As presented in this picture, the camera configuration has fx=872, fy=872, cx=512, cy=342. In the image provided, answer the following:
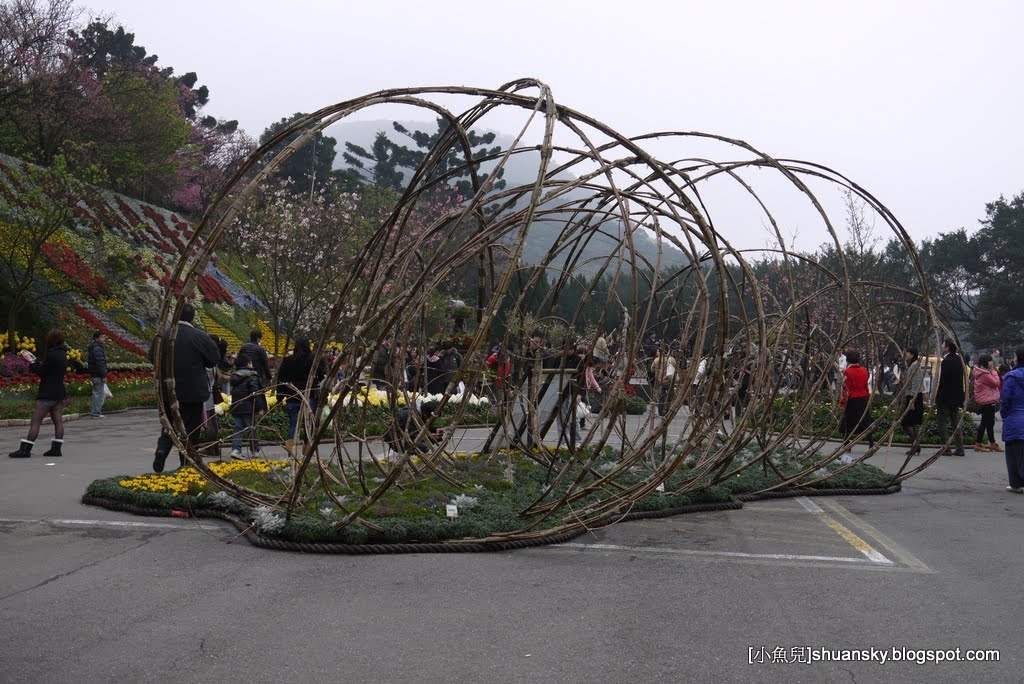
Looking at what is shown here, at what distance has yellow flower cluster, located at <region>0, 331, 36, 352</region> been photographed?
2147 centimetres

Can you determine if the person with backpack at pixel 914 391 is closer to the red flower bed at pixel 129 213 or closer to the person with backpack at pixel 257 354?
the person with backpack at pixel 257 354

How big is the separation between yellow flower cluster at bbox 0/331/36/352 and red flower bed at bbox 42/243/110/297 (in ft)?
9.16

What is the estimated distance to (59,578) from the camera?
516cm

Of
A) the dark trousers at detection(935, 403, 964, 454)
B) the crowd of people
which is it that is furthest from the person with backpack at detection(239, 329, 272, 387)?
the dark trousers at detection(935, 403, 964, 454)

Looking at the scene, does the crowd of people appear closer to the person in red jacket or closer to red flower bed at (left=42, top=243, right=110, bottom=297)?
the person in red jacket

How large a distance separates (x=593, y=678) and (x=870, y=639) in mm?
1520

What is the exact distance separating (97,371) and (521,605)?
14939mm

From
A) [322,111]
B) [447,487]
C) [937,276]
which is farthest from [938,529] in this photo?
[937,276]

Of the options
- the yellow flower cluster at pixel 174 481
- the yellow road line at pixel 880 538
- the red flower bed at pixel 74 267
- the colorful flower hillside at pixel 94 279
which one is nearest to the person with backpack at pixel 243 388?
the yellow flower cluster at pixel 174 481

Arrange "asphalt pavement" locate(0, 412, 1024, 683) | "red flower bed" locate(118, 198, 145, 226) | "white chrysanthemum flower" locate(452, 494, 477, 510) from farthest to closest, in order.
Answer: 1. "red flower bed" locate(118, 198, 145, 226)
2. "white chrysanthemum flower" locate(452, 494, 477, 510)
3. "asphalt pavement" locate(0, 412, 1024, 683)

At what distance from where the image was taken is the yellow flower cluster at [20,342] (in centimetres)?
2147

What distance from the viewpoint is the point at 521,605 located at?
4789 mm

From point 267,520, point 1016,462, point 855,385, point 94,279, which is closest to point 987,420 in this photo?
point 855,385

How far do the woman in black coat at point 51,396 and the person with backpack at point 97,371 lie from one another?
6116 mm
